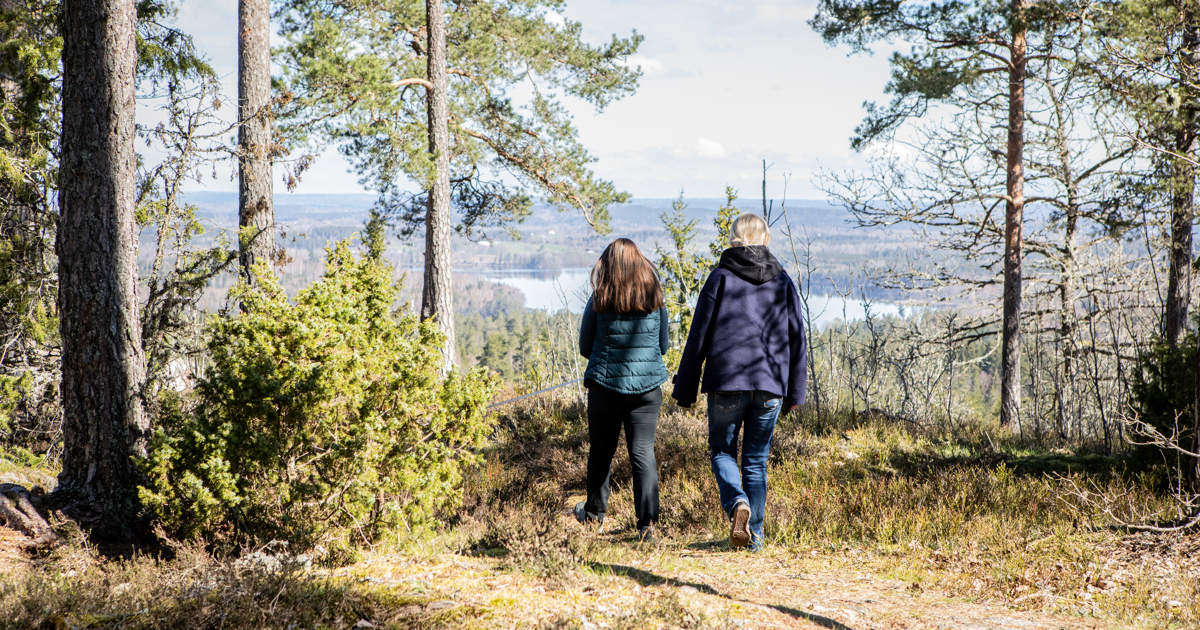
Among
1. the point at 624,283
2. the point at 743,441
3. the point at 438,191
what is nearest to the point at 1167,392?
the point at 743,441

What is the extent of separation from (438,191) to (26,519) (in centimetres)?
691

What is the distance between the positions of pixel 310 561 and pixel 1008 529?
386 cm

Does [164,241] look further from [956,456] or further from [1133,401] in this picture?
[1133,401]

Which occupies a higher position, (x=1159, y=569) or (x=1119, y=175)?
(x=1119, y=175)

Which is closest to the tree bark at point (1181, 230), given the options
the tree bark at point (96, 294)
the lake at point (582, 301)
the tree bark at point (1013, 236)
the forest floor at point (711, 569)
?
the tree bark at point (1013, 236)

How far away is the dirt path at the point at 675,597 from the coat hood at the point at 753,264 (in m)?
1.57

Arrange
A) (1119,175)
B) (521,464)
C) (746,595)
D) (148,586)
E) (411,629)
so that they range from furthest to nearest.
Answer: (1119,175) < (521,464) < (746,595) < (148,586) < (411,629)

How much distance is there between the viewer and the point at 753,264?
3754mm

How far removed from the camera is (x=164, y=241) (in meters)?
6.40

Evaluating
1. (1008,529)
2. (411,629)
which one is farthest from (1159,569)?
(411,629)

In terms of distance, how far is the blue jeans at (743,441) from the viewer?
3762 millimetres

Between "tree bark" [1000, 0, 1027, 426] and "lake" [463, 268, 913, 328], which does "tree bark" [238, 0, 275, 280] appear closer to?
"lake" [463, 268, 913, 328]

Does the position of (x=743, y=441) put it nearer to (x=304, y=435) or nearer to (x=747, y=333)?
(x=747, y=333)

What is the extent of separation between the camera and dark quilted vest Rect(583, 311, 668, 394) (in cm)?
387
